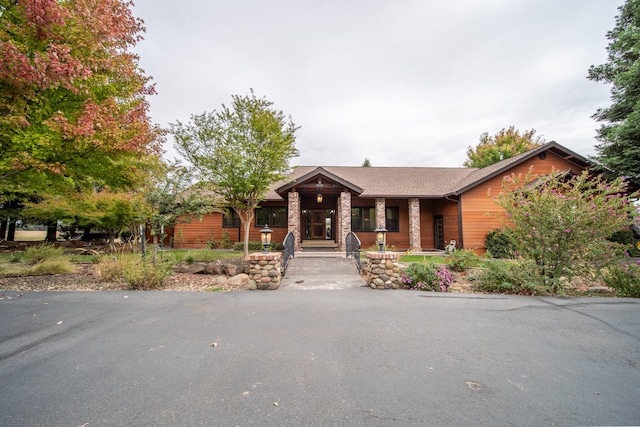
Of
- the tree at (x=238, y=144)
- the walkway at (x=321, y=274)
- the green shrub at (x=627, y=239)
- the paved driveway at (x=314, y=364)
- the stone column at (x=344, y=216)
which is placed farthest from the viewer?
the stone column at (x=344, y=216)

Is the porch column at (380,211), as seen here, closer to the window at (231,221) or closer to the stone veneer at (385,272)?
the stone veneer at (385,272)

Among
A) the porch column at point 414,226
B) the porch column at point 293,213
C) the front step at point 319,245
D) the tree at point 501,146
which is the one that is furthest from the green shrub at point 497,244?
the tree at point 501,146

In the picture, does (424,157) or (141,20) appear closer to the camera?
(141,20)

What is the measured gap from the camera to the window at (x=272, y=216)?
51.8 ft

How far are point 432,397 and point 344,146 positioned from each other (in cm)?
2887

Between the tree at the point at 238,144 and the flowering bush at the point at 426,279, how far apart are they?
6.26m

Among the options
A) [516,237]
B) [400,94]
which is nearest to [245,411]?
[516,237]

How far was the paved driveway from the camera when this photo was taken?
1.98m

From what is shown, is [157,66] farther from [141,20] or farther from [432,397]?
[432,397]

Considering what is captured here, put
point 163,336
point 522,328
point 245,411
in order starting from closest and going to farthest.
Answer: point 245,411
point 163,336
point 522,328

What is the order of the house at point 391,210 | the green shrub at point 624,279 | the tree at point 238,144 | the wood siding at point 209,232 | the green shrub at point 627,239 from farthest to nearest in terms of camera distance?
the wood siding at point 209,232 → the house at point 391,210 → the green shrub at point 627,239 → the tree at point 238,144 → the green shrub at point 624,279

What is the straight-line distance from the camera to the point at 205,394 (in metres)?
2.22

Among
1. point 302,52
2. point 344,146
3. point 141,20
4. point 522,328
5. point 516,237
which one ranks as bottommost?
point 522,328

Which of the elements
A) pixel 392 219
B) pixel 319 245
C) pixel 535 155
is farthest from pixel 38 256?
pixel 535 155
